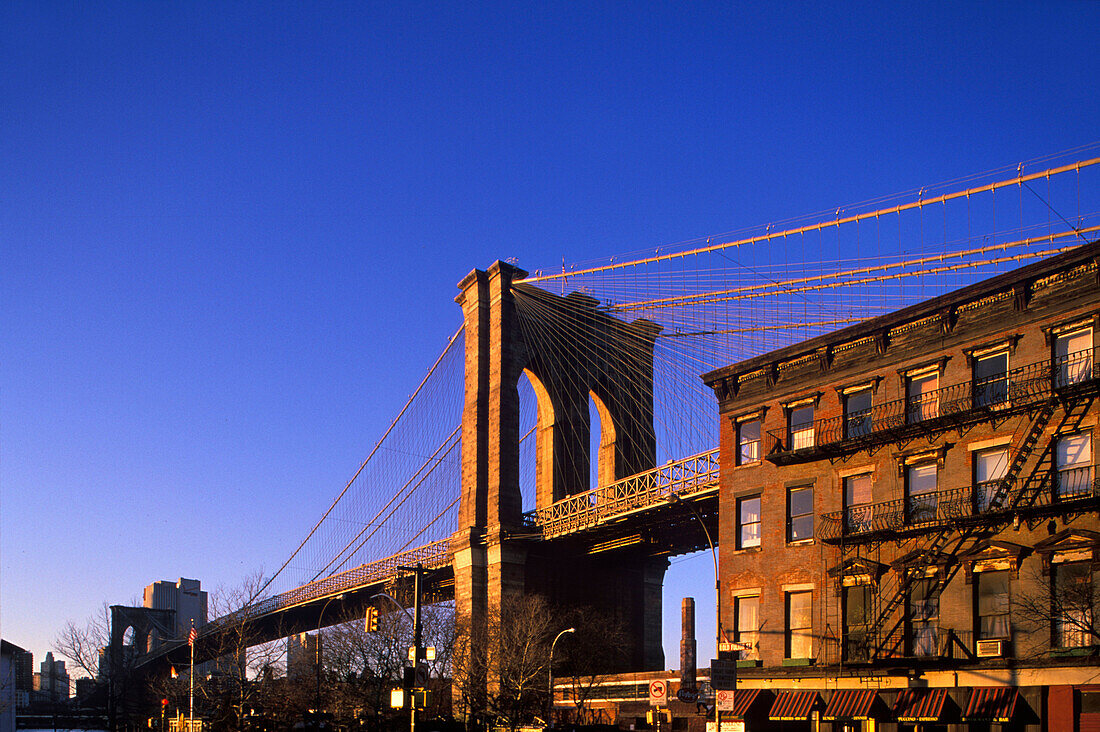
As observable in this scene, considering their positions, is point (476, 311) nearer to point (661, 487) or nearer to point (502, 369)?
point (502, 369)

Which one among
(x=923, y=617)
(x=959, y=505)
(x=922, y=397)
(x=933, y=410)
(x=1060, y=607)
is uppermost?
(x=922, y=397)

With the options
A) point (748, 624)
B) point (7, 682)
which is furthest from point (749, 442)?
point (7, 682)

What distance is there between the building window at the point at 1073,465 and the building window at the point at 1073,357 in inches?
68.7

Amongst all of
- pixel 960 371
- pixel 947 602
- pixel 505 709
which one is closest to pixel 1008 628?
pixel 947 602

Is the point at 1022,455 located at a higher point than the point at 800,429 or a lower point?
lower

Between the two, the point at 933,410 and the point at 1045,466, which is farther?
the point at 933,410

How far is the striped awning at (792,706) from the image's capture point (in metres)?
38.8

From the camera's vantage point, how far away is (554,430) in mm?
73938

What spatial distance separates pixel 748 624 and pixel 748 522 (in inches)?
155

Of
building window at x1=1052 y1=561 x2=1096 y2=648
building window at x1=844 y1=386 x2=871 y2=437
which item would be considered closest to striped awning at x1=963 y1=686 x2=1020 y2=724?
building window at x1=1052 y1=561 x2=1096 y2=648

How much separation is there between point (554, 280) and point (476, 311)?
5.44 metres

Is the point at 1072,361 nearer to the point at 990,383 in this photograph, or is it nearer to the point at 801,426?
the point at 990,383

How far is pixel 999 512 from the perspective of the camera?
3375 cm

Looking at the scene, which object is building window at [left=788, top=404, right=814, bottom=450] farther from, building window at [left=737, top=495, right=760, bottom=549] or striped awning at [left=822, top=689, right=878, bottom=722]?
striped awning at [left=822, top=689, right=878, bottom=722]
